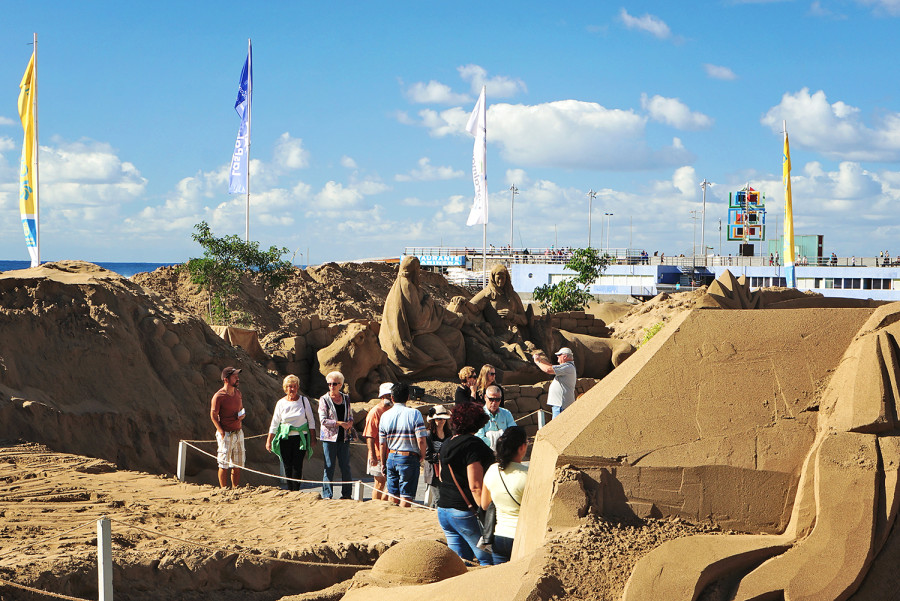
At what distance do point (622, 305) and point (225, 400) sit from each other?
2545cm

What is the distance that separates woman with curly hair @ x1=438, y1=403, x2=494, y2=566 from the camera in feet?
14.8

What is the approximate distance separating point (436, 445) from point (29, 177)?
11489 millimetres

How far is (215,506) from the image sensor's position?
6.99 meters

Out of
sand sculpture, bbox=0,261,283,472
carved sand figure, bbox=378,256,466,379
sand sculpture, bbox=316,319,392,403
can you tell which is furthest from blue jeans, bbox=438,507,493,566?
carved sand figure, bbox=378,256,466,379

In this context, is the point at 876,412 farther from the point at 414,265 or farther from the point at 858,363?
the point at 414,265

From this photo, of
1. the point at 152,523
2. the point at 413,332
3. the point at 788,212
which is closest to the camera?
the point at 152,523

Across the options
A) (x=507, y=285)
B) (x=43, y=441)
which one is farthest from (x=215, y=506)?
(x=507, y=285)

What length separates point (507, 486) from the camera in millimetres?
4148

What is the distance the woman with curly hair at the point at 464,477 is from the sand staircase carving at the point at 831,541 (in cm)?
169

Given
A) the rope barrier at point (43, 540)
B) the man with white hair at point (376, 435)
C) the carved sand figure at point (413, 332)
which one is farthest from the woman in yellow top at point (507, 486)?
the carved sand figure at point (413, 332)

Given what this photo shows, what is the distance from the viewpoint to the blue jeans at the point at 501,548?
163 inches

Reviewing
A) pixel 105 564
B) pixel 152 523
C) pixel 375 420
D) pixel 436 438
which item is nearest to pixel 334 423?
pixel 375 420

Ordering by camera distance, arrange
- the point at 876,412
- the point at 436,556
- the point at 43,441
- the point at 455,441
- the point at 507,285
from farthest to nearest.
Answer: the point at 507,285
the point at 43,441
the point at 455,441
the point at 436,556
the point at 876,412

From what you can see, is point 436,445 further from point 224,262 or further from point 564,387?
point 224,262
